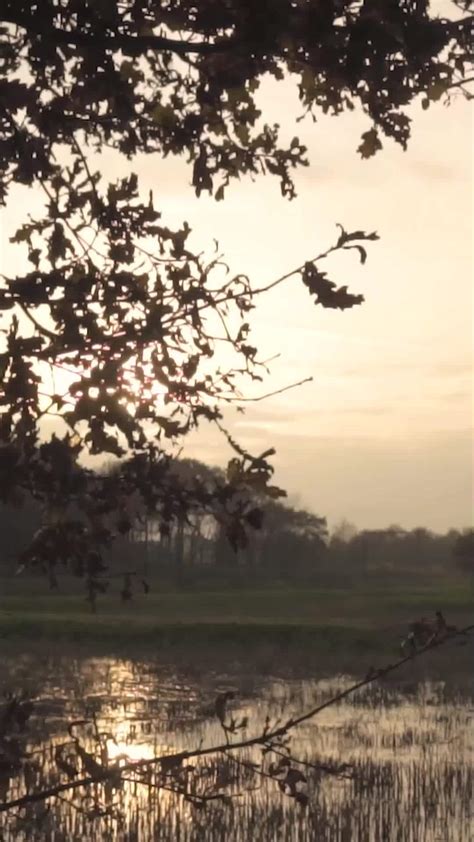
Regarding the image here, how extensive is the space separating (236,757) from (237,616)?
2856 cm

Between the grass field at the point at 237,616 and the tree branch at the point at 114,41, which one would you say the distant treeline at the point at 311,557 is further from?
the tree branch at the point at 114,41

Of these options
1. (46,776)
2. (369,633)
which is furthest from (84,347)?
(369,633)

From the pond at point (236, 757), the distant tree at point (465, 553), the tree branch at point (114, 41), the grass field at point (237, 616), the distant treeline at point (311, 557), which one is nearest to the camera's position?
the tree branch at point (114, 41)

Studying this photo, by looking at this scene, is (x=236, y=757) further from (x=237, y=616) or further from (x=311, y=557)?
(x=311, y=557)

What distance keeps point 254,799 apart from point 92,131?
22.3 feet

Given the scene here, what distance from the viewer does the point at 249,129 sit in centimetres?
516

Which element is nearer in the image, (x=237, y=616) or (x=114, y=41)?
(x=114, y=41)

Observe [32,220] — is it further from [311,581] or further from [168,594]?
[311,581]

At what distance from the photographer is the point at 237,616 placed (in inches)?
1396

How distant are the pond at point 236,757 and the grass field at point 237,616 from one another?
255cm

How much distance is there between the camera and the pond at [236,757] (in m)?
4.57

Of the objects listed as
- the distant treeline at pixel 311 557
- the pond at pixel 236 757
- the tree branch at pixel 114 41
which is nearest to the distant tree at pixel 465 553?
the distant treeline at pixel 311 557

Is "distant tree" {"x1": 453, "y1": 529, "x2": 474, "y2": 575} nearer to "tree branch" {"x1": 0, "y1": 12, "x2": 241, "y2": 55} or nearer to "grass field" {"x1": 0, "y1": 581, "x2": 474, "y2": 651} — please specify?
"grass field" {"x1": 0, "y1": 581, "x2": 474, "y2": 651}

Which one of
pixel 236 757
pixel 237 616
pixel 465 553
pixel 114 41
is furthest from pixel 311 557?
pixel 114 41
